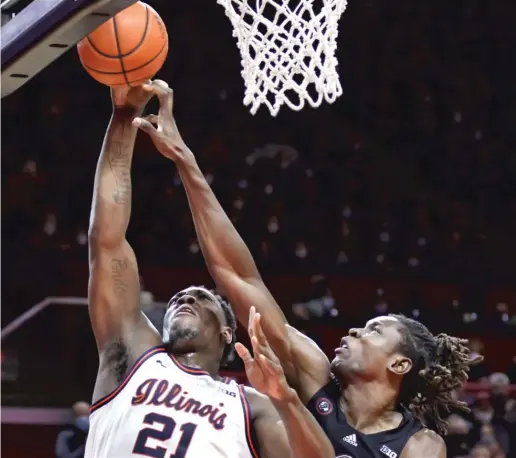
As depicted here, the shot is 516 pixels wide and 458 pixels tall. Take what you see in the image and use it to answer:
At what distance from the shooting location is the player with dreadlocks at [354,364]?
151 inches

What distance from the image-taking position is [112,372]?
3986mm

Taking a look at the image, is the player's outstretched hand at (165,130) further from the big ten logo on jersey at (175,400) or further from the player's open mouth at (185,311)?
the big ten logo on jersey at (175,400)

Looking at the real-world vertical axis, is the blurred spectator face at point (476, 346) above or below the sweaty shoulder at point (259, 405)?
below

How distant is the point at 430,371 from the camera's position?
406 centimetres

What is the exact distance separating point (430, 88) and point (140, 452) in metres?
7.28

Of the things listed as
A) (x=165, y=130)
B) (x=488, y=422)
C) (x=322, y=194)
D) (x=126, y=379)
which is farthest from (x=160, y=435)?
(x=322, y=194)

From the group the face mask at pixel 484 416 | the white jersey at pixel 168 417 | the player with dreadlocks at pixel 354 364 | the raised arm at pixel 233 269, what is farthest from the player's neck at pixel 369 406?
the face mask at pixel 484 416

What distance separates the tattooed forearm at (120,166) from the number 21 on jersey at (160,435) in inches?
31.3

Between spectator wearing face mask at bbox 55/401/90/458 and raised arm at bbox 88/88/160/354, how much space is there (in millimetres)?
2839

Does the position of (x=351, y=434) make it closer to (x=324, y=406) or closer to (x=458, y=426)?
(x=324, y=406)

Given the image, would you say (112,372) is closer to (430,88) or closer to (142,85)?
(142,85)

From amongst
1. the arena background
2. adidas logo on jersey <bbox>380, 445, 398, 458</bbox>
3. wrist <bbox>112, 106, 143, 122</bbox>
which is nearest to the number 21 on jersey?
adidas logo on jersey <bbox>380, 445, 398, 458</bbox>

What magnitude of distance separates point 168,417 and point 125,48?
1.26 metres

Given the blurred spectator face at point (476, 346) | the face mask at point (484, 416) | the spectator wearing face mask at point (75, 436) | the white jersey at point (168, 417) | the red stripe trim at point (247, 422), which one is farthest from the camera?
the blurred spectator face at point (476, 346)
